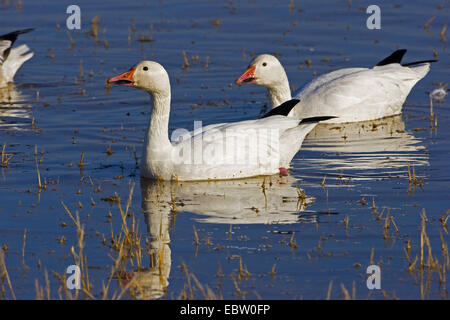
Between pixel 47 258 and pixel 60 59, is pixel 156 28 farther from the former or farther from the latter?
pixel 47 258

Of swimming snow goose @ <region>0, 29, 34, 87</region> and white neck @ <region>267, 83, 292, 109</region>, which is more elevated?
swimming snow goose @ <region>0, 29, 34, 87</region>

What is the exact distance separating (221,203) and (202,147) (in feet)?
2.44

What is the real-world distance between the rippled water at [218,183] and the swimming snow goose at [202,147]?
0.53ft

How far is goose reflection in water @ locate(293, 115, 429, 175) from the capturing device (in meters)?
10.7

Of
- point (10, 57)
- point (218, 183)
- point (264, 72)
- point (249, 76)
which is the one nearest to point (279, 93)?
point (264, 72)

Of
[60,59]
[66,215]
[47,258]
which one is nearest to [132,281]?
[47,258]

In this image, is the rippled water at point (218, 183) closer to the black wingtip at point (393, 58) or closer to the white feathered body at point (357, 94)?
the white feathered body at point (357, 94)

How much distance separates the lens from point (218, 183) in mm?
9906

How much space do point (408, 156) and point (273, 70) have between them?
2.44 metres

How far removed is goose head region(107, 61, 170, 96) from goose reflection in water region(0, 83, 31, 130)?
9.21 ft

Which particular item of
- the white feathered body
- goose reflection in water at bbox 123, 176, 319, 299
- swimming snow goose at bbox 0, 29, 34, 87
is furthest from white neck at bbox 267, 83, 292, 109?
swimming snow goose at bbox 0, 29, 34, 87

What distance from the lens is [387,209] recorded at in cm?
886

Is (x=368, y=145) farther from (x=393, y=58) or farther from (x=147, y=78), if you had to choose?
(x=147, y=78)

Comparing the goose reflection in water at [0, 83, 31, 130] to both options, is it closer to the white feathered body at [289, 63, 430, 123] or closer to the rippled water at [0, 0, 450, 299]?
the rippled water at [0, 0, 450, 299]
